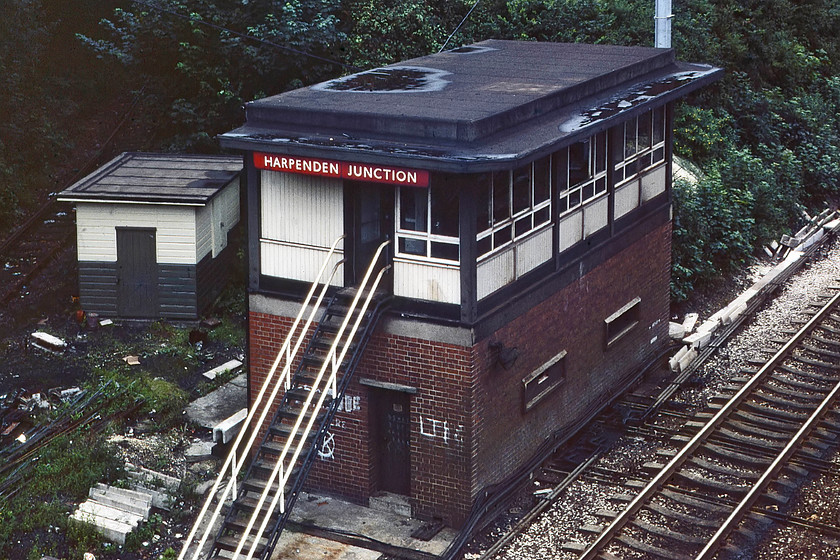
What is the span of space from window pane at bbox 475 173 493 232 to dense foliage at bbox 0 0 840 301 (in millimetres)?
10675

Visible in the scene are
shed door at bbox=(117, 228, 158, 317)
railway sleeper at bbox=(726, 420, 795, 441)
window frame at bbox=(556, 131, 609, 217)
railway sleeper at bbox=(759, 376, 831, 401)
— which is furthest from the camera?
shed door at bbox=(117, 228, 158, 317)

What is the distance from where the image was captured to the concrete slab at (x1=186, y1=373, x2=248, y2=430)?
65.1 ft

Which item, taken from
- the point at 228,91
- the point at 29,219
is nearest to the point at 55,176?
the point at 29,219

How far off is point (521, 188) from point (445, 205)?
1555 mm

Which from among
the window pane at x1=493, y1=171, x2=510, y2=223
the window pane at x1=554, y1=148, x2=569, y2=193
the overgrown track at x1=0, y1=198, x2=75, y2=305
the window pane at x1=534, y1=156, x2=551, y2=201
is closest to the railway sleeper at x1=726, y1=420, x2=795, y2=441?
the window pane at x1=554, y1=148, x2=569, y2=193

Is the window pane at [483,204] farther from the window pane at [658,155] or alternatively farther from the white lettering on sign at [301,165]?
the window pane at [658,155]

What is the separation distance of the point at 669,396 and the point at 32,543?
430 inches

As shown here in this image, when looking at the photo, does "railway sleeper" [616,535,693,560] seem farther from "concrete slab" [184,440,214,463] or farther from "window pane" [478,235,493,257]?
"concrete slab" [184,440,214,463]

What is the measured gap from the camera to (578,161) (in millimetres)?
18578

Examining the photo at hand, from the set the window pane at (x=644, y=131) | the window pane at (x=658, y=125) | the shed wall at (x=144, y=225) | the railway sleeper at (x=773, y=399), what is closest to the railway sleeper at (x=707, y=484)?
the railway sleeper at (x=773, y=399)

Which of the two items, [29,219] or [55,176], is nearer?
[29,219]

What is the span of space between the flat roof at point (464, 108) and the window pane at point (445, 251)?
1.28 metres

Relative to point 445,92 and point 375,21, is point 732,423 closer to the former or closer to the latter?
point 445,92

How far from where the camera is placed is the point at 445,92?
1811 cm
